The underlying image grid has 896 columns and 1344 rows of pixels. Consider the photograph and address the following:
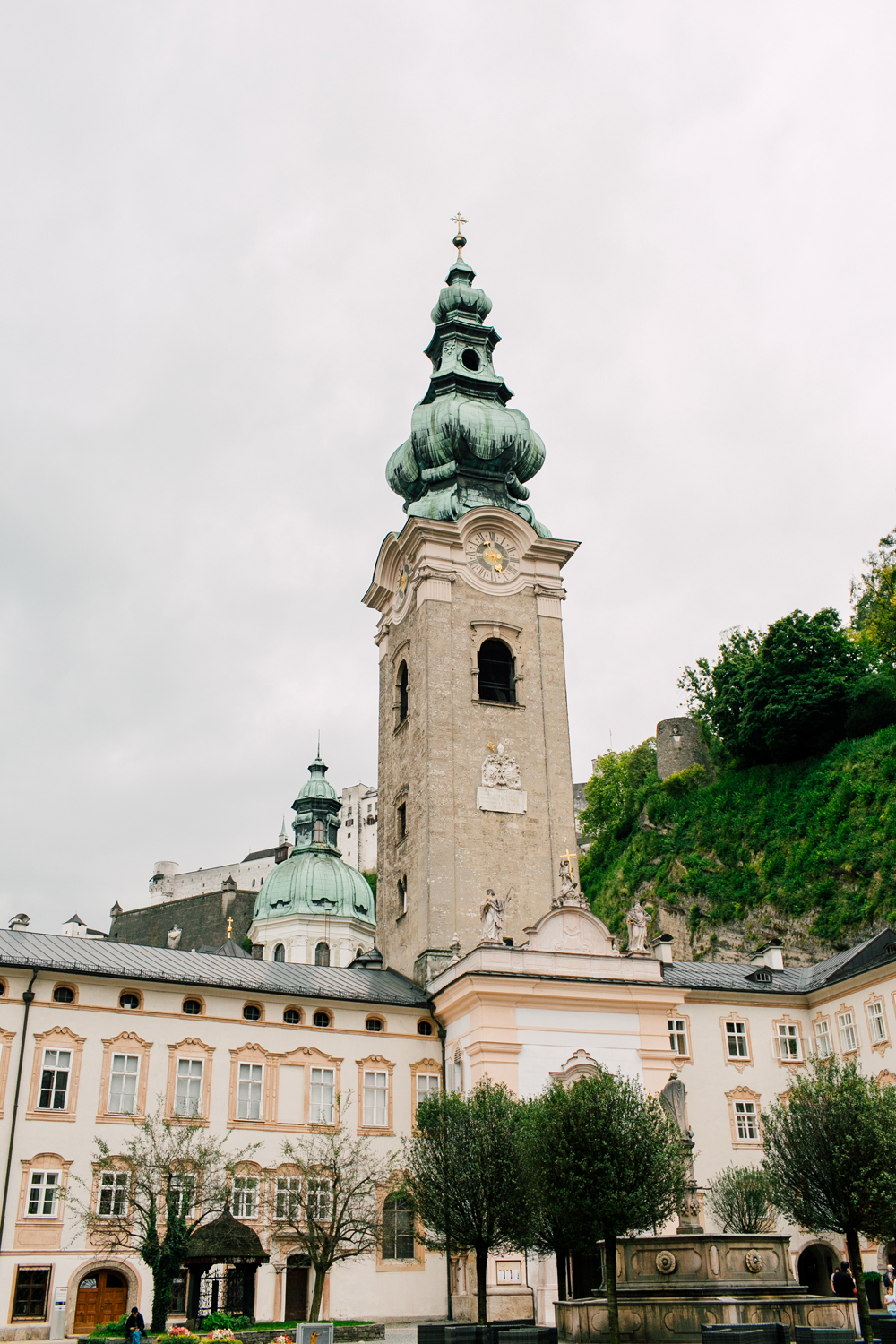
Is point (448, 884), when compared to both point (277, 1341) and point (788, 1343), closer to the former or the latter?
point (277, 1341)

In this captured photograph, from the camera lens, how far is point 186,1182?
80.6ft

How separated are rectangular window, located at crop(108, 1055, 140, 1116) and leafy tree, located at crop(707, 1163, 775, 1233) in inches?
577

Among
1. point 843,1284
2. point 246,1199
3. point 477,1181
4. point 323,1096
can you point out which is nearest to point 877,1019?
point 843,1284

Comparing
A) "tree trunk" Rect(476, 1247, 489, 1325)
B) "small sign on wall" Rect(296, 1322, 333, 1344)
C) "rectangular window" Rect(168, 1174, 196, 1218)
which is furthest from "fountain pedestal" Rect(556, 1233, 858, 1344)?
"rectangular window" Rect(168, 1174, 196, 1218)

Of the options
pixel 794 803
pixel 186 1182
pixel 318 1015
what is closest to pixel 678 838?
pixel 794 803

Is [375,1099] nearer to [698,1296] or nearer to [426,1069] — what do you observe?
[426,1069]

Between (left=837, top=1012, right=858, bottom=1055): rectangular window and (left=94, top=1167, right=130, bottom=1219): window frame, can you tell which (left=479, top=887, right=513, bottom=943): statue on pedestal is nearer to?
(left=94, top=1167, right=130, bottom=1219): window frame

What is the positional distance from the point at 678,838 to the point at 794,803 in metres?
7.25

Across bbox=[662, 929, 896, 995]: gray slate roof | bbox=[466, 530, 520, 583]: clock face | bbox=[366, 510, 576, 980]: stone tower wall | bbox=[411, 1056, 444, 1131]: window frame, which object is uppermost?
bbox=[466, 530, 520, 583]: clock face

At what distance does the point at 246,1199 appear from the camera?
28.7m

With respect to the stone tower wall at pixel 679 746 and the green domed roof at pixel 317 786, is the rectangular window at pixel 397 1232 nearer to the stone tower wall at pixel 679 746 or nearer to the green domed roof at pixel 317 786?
the stone tower wall at pixel 679 746

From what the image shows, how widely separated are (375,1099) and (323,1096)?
4.65ft

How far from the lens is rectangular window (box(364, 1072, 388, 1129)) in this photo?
3130 cm

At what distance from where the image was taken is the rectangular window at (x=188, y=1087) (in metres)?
29.5
